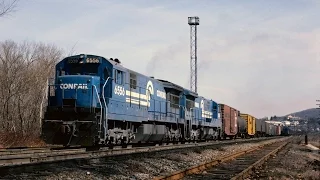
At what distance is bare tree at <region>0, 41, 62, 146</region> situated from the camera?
30.9 m

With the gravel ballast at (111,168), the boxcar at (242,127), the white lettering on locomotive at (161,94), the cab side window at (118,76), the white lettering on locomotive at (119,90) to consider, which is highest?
the cab side window at (118,76)

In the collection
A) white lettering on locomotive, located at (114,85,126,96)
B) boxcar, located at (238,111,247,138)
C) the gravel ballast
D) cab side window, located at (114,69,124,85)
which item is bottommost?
the gravel ballast

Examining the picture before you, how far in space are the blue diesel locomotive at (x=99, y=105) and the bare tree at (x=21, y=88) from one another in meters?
11.7

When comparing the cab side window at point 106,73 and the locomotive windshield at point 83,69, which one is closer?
the cab side window at point 106,73

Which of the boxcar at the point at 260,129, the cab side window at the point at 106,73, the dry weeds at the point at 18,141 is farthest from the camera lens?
the boxcar at the point at 260,129

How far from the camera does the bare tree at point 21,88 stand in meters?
30.9

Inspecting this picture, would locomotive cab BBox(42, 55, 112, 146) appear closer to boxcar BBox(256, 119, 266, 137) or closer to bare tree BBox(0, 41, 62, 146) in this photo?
bare tree BBox(0, 41, 62, 146)

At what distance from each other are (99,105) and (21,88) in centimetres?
2063

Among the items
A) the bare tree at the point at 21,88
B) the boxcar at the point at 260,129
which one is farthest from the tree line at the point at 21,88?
the boxcar at the point at 260,129

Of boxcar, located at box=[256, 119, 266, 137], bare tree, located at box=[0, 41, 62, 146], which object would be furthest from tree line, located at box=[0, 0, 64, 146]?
boxcar, located at box=[256, 119, 266, 137]

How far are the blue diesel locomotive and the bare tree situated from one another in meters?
11.7

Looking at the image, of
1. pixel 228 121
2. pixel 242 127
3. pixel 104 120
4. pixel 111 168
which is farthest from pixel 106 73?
pixel 242 127

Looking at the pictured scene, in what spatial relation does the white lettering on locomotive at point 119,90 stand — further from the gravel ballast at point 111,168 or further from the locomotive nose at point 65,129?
the gravel ballast at point 111,168

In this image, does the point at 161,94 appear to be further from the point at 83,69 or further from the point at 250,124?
the point at 250,124
